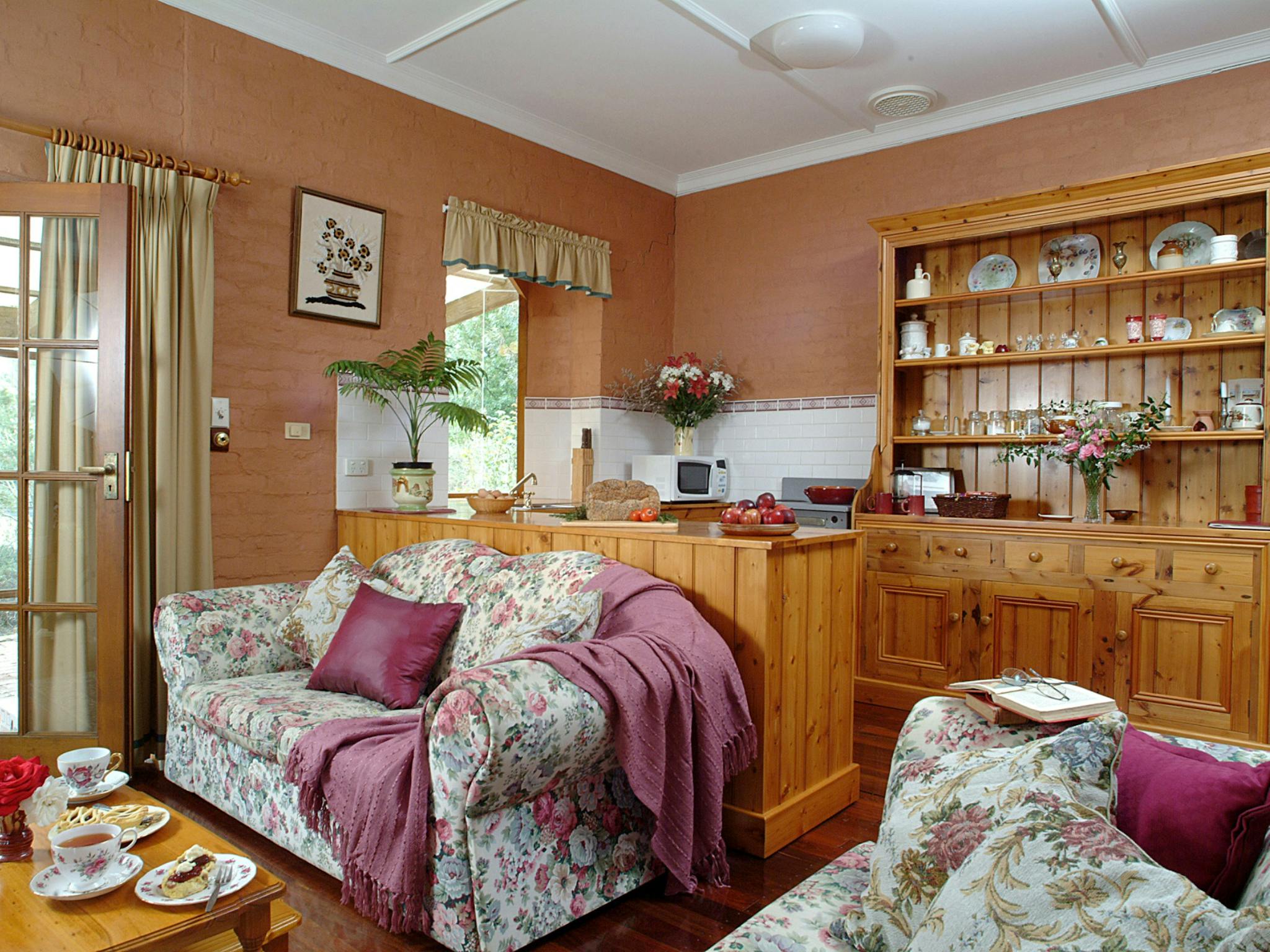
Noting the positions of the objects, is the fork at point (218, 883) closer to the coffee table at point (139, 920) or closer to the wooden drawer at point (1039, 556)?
→ the coffee table at point (139, 920)

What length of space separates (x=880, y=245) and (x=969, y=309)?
610 millimetres

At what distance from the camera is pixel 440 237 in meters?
4.62

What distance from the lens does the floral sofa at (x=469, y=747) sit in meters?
1.95

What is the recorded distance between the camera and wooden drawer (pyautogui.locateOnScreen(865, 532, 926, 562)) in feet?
14.0

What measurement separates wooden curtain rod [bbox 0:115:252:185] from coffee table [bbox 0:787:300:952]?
264 cm

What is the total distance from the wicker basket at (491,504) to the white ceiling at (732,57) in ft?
7.00

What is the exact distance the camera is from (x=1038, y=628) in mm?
3930

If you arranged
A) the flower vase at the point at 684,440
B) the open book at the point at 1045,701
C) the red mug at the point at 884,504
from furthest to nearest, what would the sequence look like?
the flower vase at the point at 684,440
the red mug at the point at 884,504
the open book at the point at 1045,701

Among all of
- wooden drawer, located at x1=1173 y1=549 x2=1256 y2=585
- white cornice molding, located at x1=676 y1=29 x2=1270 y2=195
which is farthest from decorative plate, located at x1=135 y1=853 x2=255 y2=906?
white cornice molding, located at x1=676 y1=29 x2=1270 y2=195

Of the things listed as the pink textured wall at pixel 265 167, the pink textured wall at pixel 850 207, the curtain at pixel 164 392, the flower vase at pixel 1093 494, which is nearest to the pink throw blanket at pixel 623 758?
the curtain at pixel 164 392

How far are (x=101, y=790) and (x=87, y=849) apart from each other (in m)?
0.45

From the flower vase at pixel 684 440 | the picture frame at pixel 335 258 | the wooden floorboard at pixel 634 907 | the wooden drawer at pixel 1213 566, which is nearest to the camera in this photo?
the wooden floorboard at pixel 634 907

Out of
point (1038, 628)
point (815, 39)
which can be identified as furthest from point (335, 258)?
point (1038, 628)

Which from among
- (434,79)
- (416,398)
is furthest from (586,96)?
(416,398)
